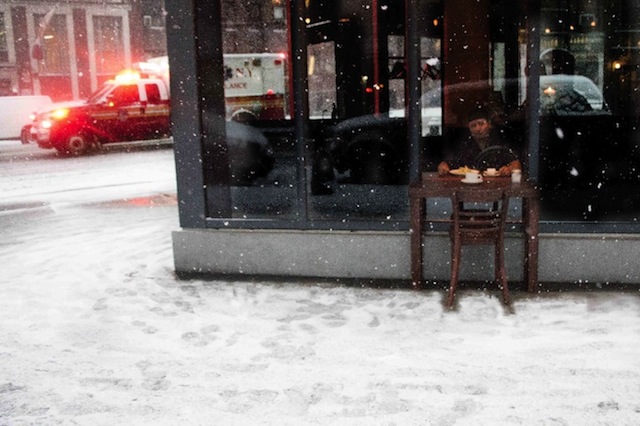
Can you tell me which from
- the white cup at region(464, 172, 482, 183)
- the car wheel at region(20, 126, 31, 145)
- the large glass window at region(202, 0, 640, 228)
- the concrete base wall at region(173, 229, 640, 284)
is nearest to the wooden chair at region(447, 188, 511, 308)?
the white cup at region(464, 172, 482, 183)

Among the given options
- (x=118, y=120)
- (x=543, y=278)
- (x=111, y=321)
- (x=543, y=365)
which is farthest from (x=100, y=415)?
(x=118, y=120)

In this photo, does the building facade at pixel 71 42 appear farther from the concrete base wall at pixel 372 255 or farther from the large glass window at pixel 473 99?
the concrete base wall at pixel 372 255

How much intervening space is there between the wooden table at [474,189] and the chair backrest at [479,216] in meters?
0.07

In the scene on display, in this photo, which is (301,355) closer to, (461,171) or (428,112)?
(461,171)

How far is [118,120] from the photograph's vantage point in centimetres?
2186

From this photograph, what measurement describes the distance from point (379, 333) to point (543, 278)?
2.05 metres

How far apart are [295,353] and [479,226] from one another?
212cm

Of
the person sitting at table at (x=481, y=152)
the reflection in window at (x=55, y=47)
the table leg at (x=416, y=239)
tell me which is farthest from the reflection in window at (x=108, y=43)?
the table leg at (x=416, y=239)

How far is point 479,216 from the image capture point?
6.23 metres

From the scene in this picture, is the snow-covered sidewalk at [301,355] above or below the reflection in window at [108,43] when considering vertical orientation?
below

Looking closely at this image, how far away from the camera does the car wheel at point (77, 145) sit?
20906 millimetres

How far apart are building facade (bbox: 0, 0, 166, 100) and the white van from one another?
31.7 feet

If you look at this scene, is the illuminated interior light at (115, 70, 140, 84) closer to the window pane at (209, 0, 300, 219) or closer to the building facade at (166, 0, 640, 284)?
the window pane at (209, 0, 300, 219)

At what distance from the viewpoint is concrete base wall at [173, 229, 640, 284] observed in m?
6.66
